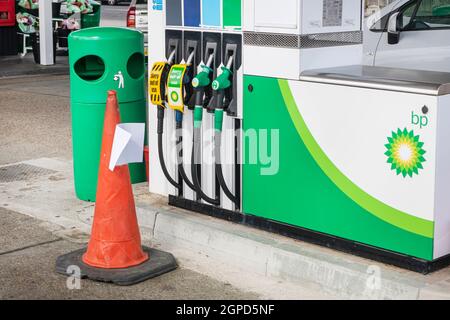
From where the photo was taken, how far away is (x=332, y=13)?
5.88m

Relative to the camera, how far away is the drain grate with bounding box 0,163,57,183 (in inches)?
322

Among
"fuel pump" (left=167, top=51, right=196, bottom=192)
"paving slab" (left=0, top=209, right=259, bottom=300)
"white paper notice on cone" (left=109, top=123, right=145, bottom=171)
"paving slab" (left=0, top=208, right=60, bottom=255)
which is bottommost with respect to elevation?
"paving slab" (left=0, top=209, right=259, bottom=300)

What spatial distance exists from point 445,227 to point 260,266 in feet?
A: 3.99

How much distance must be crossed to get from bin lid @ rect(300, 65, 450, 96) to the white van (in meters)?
3.20

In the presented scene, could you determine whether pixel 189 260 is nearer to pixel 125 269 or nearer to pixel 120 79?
pixel 125 269

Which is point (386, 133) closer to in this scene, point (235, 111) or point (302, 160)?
point (302, 160)

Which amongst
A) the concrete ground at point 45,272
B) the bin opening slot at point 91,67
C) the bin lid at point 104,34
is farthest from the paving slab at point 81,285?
the bin opening slot at point 91,67

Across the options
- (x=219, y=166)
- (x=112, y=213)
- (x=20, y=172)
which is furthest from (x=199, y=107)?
(x=20, y=172)

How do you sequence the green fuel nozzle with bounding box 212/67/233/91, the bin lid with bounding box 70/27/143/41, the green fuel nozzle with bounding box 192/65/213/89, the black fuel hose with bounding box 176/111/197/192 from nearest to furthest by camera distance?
1. the green fuel nozzle with bounding box 212/67/233/91
2. the green fuel nozzle with bounding box 192/65/213/89
3. the black fuel hose with bounding box 176/111/197/192
4. the bin lid with bounding box 70/27/143/41

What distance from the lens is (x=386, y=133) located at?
5207 mm

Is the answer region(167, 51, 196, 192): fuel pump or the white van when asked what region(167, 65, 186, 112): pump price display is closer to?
region(167, 51, 196, 192): fuel pump

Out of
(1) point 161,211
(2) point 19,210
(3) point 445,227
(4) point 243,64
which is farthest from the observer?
(2) point 19,210

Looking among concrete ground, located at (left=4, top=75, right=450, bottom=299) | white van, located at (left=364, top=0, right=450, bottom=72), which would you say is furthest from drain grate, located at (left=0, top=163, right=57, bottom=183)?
white van, located at (left=364, top=0, right=450, bottom=72)

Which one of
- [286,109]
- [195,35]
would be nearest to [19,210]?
[195,35]
